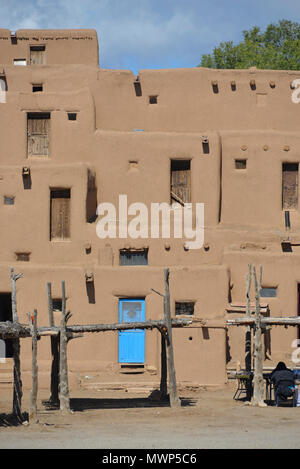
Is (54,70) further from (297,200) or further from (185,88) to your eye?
(297,200)

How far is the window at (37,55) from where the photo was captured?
34.1 metres

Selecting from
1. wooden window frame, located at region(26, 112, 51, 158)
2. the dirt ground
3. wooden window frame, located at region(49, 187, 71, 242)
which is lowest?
the dirt ground

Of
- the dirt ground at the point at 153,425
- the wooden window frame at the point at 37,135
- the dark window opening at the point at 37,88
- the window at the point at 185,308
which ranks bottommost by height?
the dirt ground at the point at 153,425

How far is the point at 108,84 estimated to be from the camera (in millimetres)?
33531

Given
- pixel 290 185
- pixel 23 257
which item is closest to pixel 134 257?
pixel 23 257

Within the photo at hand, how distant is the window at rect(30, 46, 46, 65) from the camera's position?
112 ft

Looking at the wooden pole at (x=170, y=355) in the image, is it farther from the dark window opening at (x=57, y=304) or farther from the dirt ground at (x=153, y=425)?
the dark window opening at (x=57, y=304)

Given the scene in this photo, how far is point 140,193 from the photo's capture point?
32.0 m

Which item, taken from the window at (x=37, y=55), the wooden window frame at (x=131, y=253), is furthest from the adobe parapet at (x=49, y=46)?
the wooden window frame at (x=131, y=253)

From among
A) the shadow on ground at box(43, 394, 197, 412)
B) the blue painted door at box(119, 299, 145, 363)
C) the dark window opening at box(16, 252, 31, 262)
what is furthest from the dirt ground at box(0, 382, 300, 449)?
the dark window opening at box(16, 252, 31, 262)

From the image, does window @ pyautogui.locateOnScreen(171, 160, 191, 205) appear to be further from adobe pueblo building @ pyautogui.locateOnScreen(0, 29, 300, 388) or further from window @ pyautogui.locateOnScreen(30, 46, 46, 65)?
window @ pyautogui.locateOnScreen(30, 46, 46, 65)

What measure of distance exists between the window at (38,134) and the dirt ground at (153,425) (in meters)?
9.42

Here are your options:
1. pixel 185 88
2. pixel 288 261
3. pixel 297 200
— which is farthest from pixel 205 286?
pixel 185 88

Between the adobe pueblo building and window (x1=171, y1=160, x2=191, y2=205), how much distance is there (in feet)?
0.16
